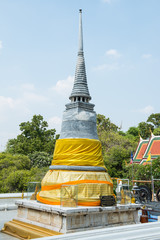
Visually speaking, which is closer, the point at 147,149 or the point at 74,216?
the point at 74,216

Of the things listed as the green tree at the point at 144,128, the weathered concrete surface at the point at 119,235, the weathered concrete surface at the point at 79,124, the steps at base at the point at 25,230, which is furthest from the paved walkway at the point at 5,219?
the green tree at the point at 144,128

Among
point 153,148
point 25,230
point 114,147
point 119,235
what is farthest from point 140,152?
point 119,235

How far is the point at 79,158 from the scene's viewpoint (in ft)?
39.5

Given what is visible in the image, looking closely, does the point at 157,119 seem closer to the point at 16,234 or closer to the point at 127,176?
the point at 127,176

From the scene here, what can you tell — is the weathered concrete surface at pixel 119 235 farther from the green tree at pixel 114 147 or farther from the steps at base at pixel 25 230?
the green tree at pixel 114 147

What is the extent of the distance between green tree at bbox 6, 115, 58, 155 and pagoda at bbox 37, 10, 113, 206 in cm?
3074

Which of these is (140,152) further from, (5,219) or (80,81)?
(5,219)

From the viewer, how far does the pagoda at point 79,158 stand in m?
11.2

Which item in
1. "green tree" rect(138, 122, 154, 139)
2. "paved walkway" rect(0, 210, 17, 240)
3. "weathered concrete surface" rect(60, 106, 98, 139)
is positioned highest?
"green tree" rect(138, 122, 154, 139)

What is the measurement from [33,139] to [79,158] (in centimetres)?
3293

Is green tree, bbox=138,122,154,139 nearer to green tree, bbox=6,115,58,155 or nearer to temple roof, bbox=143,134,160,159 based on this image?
green tree, bbox=6,115,58,155

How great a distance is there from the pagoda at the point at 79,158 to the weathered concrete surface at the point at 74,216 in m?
0.66

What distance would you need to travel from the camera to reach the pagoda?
11.2 meters

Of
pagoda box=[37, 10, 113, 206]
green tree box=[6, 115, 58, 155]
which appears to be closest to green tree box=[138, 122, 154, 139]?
green tree box=[6, 115, 58, 155]
